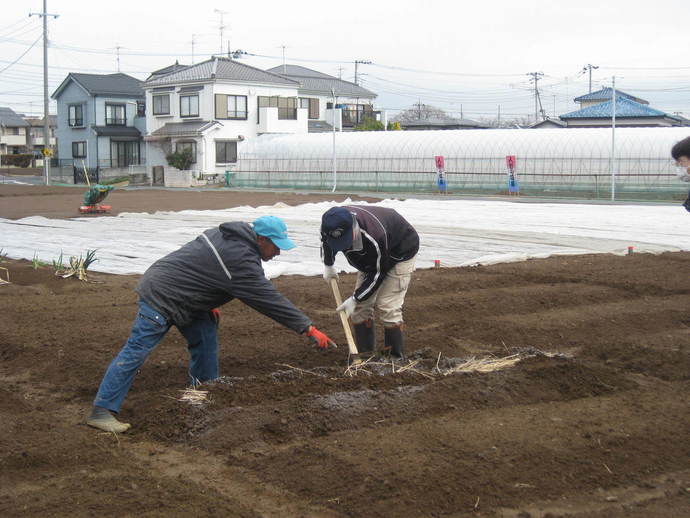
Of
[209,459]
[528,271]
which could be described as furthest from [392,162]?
[209,459]

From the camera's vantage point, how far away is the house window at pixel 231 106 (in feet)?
156

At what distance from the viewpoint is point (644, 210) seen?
1977 cm

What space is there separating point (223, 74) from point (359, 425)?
4547 centimetres

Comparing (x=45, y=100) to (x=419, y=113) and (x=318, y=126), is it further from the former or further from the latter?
(x=419, y=113)

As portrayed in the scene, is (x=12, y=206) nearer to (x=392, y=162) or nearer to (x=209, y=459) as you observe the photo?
(x=392, y=162)

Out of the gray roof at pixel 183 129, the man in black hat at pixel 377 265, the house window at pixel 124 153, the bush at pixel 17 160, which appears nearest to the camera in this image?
the man in black hat at pixel 377 265

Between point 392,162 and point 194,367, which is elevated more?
point 392,162

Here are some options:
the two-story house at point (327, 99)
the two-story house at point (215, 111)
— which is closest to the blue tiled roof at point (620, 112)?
the two-story house at point (327, 99)

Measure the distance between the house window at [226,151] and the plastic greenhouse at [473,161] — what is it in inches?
121

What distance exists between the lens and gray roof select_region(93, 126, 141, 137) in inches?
2128

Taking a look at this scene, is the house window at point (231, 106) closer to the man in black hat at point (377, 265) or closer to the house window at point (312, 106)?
the house window at point (312, 106)

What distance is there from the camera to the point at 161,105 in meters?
50.2

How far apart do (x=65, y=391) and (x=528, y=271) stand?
6670mm

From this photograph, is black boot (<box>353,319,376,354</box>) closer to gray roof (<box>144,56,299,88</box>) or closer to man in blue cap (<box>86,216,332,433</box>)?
man in blue cap (<box>86,216,332,433</box>)
